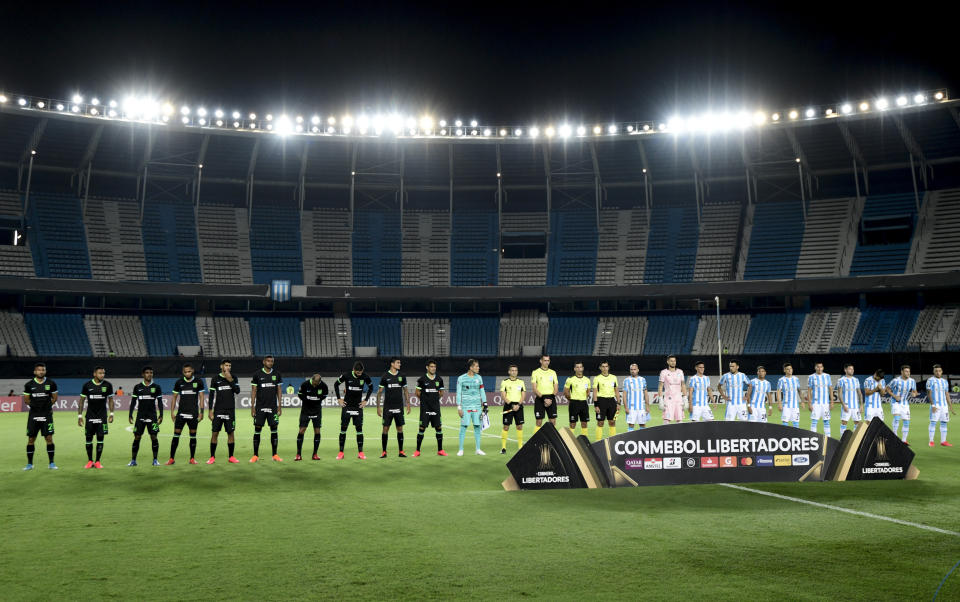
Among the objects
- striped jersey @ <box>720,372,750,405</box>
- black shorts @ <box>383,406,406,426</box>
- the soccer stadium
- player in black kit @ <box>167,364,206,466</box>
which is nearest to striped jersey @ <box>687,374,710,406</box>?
Result: the soccer stadium

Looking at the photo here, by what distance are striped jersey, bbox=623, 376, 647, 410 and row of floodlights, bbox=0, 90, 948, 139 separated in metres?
30.3

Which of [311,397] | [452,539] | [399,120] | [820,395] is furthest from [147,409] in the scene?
[399,120]

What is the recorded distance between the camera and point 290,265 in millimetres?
52438

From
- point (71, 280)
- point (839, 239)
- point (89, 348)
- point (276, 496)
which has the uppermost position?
point (839, 239)

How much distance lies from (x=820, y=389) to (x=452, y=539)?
14.6m

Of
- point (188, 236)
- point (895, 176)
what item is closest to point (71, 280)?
point (188, 236)

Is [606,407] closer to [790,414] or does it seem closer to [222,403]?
[790,414]

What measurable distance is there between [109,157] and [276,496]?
151ft

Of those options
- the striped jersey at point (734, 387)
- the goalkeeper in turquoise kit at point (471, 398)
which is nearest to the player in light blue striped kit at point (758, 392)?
the striped jersey at point (734, 387)

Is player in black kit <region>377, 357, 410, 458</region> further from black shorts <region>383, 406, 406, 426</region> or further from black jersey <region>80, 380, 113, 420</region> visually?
black jersey <region>80, 380, 113, 420</region>

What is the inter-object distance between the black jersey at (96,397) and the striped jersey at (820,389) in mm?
18399

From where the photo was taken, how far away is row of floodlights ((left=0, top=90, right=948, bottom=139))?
4269cm

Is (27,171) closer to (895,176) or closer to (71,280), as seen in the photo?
(71,280)

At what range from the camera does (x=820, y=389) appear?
1939cm
